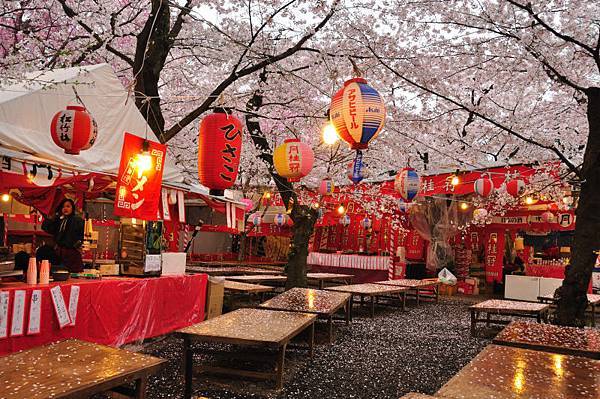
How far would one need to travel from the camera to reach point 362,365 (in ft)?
25.9

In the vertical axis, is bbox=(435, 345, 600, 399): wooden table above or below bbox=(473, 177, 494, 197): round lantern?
below

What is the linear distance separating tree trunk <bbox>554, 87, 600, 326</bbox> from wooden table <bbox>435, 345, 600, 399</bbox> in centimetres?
377

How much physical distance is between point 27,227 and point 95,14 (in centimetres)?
805

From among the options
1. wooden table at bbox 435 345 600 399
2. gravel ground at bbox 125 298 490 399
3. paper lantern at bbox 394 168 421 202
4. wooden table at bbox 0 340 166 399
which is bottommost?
gravel ground at bbox 125 298 490 399

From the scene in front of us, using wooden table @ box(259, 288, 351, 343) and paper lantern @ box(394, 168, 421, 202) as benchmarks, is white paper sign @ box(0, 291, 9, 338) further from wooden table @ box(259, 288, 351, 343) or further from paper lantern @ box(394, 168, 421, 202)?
paper lantern @ box(394, 168, 421, 202)

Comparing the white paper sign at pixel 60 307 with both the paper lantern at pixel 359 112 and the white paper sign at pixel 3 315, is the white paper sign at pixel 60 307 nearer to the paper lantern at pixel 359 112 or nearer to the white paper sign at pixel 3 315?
the white paper sign at pixel 3 315

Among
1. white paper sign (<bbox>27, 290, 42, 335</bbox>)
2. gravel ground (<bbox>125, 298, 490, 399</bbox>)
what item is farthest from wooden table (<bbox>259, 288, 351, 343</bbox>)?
white paper sign (<bbox>27, 290, 42, 335</bbox>)

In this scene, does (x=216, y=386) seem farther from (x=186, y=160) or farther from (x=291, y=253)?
(x=186, y=160)

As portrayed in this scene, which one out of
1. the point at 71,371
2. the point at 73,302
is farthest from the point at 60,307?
the point at 71,371

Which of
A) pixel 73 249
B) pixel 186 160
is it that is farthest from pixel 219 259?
pixel 73 249

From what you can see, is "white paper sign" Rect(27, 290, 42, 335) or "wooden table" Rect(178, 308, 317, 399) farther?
"white paper sign" Rect(27, 290, 42, 335)

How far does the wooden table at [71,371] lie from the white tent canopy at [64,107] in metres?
3.13

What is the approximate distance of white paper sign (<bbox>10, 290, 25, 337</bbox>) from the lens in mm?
5641

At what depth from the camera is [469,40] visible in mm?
11195
